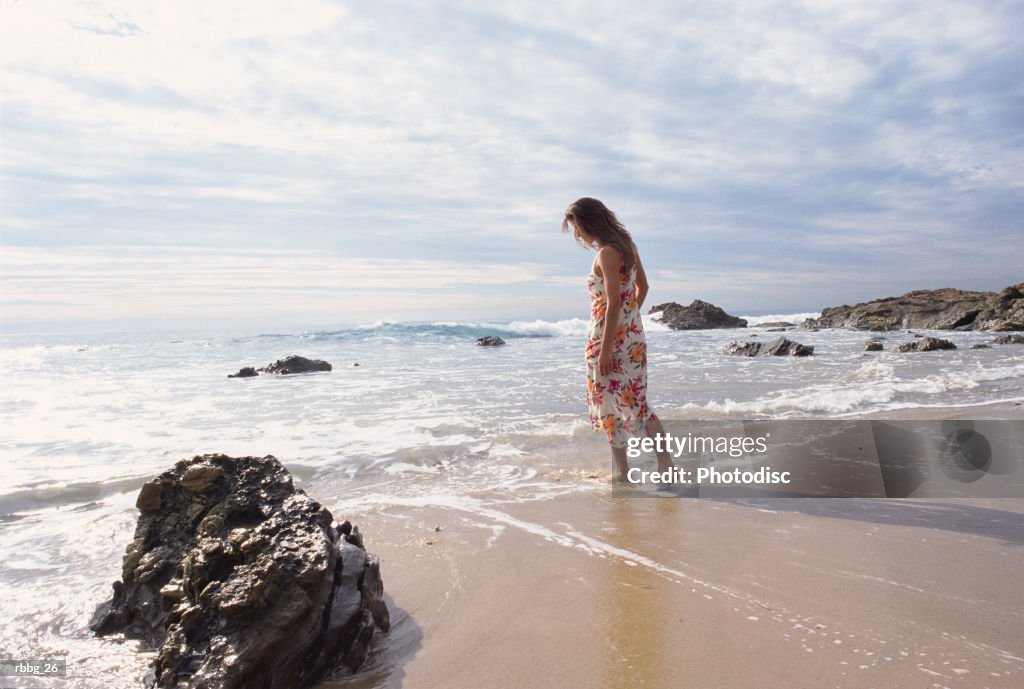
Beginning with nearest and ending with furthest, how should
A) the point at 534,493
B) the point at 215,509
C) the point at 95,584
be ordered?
the point at 215,509 → the point at 95,584 → the point at 534,493

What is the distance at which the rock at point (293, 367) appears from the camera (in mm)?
14766

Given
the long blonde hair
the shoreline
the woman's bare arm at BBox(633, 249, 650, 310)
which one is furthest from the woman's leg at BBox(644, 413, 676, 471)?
the long blonde hair

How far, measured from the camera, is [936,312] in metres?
32.4

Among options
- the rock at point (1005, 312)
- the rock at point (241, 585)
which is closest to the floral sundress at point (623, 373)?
the rock at point (241, 585)

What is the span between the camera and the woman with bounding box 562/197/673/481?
13.6ft

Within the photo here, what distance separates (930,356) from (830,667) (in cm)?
1539

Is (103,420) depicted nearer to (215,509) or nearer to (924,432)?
(215,509)

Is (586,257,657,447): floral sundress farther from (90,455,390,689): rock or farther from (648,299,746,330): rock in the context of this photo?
(648,299,746,330): rock


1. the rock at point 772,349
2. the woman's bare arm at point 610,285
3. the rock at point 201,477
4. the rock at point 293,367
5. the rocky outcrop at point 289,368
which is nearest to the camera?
the rock at point 201,477

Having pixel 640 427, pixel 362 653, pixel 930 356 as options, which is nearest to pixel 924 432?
pixel 640 427

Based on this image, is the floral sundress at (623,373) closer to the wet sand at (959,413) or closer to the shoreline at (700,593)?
the shoreline at (700,593)

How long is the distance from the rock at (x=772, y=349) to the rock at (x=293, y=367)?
11.3m

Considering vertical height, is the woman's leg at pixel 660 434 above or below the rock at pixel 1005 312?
below

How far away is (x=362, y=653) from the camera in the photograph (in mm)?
2084
